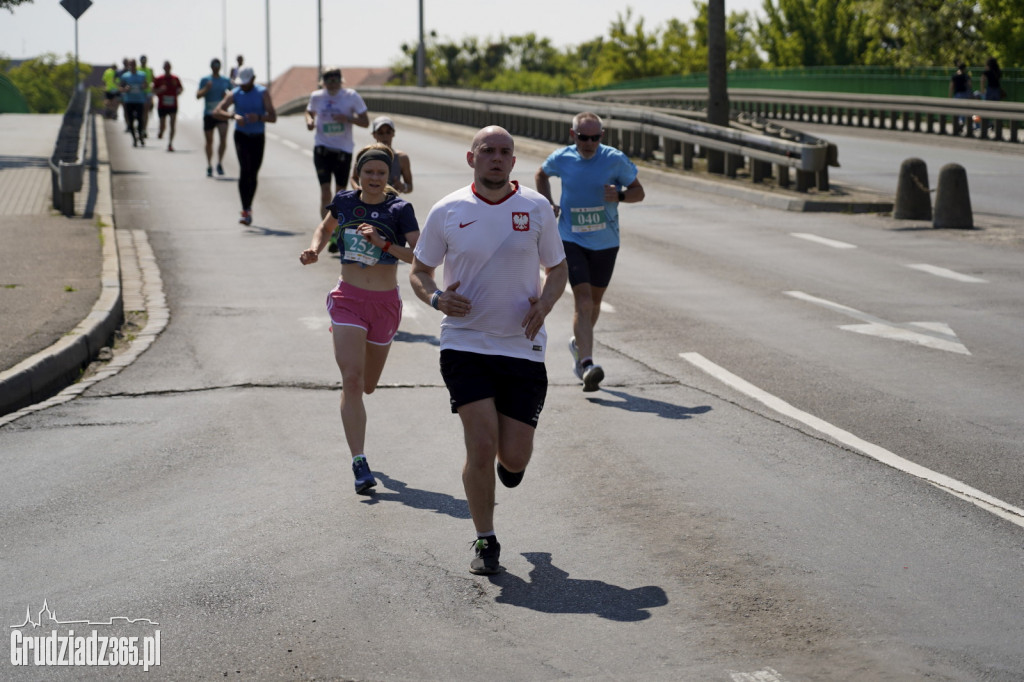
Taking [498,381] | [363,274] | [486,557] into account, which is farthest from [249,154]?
[486,557]

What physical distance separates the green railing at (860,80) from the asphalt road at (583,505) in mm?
29962

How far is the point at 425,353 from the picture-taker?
1135 centimetres

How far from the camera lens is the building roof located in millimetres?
152625

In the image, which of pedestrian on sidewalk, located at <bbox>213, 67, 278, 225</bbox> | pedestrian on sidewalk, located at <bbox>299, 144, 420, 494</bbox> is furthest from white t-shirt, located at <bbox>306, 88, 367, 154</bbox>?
pedestrian on sidewalk, located at <bbox>299, 144, 420, 494</bbox>

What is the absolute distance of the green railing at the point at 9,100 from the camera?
58.5 metres

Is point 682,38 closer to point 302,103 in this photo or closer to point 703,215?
point 302,103

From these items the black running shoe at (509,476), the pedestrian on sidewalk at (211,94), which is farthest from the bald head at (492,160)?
the pedestrian on sidewalk at (211,94)

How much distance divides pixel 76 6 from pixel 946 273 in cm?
1651

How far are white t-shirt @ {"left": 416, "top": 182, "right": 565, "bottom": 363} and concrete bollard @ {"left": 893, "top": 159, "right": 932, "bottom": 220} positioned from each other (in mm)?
14736

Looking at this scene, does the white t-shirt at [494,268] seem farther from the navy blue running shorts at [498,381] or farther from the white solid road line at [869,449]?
the white solid road line at [869,449]

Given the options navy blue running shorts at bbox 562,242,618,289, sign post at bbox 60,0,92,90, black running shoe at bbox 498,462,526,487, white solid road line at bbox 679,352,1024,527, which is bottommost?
white solid road line at bbox 679,352,1024,527

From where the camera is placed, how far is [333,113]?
52.6 ft

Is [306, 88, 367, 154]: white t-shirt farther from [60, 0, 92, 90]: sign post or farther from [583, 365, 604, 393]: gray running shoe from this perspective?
[60, 0, 92, 90]: sign post

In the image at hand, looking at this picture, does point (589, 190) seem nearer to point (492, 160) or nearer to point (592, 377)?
point (592, 377)
